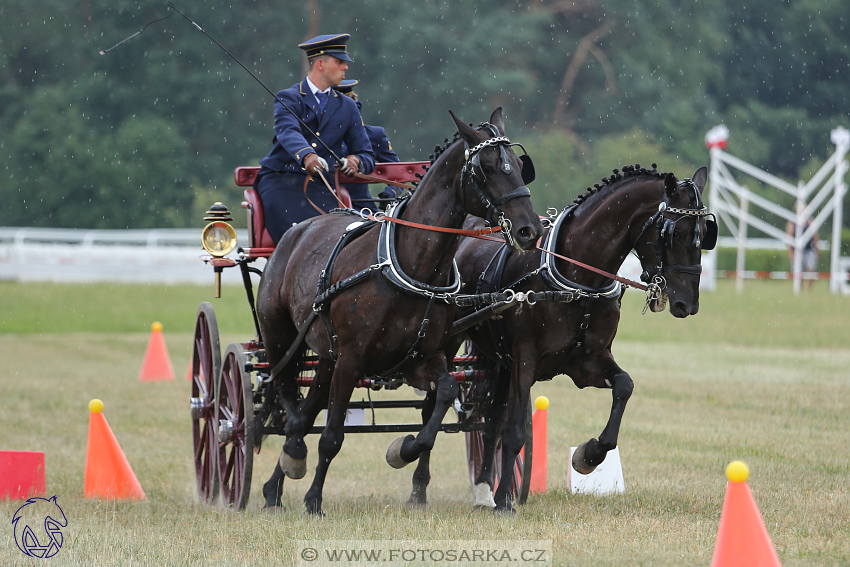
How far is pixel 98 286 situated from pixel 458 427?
19.8 metres

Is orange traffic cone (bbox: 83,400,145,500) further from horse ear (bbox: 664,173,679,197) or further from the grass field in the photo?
horse ear (bbox: 664,173,679,197)

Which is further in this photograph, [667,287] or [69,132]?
[69,132]

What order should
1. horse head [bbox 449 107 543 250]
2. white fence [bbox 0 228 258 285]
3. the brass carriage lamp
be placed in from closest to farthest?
1. horse head [bbox 449 107 543 250]
2. the brass carriage lamp
3. white fence [bbox 0 228 258 285]

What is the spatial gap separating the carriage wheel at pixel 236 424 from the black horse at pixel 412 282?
0.63 m

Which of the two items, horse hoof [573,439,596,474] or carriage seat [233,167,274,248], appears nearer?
horse hoof [573,439,596,474]

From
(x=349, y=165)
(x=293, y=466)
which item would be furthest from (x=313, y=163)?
(x=293, y=466)

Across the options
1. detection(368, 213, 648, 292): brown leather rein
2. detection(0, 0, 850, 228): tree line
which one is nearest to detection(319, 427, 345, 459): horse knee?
detection(368, 213, 648, 292): brown leather rein

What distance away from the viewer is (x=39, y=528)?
226 inches

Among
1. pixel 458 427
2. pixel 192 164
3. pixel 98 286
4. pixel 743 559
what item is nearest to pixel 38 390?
pixel 458 427

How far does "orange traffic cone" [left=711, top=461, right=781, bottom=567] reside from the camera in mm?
3930

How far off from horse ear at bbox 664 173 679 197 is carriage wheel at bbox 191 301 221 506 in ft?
10.4

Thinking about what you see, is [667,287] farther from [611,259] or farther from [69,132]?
[69,132]

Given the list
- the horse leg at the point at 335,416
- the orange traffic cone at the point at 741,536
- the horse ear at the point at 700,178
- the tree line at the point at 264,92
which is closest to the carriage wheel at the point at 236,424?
the horse leg at the point at 335,416

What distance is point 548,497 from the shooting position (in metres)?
6.63
